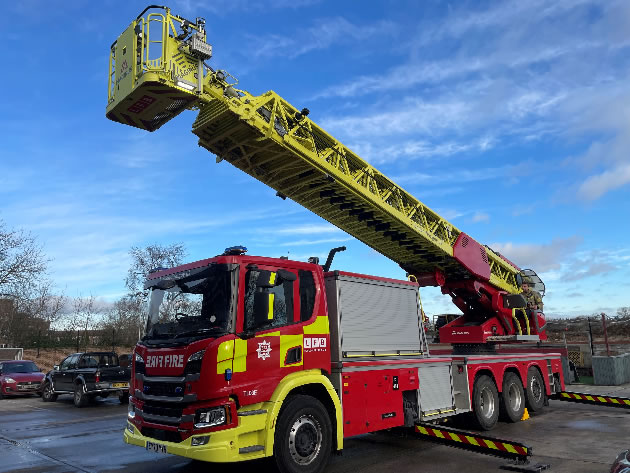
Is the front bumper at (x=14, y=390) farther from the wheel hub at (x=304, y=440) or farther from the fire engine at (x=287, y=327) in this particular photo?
the wheel hub at (x=304, y=440)

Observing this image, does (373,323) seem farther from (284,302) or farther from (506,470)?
(506,470)

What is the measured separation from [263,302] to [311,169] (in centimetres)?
413

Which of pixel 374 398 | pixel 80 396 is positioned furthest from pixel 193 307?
pixel 80 396

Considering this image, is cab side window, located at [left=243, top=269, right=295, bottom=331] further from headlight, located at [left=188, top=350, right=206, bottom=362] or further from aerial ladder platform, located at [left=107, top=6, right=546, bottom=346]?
aerial ladder platform, located at [left=107, top=6, right=546, bottom=346]

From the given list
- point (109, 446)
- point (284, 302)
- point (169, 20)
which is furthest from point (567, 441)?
point (169, 20)

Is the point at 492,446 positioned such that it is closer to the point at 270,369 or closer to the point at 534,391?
the point at 270,369

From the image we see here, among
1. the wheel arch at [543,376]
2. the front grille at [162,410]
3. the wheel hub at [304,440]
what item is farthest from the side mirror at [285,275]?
the wheel arch at [543,376]

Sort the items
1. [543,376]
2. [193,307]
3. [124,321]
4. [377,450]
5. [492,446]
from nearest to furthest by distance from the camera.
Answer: [193,307] → [492,446] → [377,450] → [543,376] → [124,321]

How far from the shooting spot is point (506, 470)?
655cm

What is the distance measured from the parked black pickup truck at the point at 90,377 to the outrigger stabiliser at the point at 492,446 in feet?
34.8

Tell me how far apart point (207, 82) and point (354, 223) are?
15.0ft

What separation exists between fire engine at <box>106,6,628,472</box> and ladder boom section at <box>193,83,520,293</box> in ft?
0.12

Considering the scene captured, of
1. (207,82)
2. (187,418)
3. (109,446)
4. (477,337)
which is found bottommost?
(109,446)

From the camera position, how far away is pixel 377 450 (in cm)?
773
